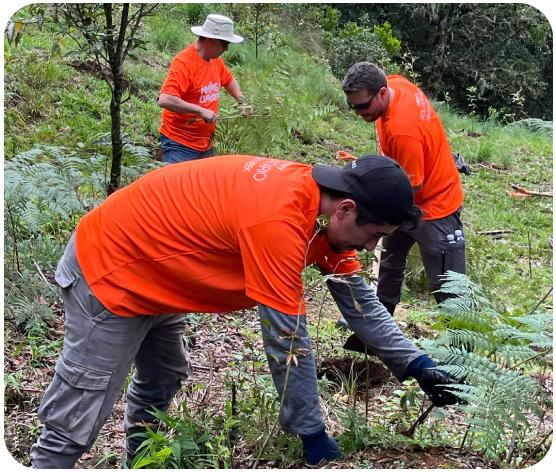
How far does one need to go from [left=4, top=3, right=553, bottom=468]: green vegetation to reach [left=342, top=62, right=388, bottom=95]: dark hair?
1602mm

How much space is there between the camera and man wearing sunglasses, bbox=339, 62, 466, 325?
13.4 feet

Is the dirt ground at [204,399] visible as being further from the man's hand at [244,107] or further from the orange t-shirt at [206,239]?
the man's hand at [244,107]

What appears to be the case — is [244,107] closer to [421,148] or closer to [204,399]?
[421,148]

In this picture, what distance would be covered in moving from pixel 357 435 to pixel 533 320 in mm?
868

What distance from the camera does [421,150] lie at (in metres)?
4.07

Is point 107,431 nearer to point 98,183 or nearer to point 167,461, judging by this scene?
point 167,461

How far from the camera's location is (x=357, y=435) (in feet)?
8.33

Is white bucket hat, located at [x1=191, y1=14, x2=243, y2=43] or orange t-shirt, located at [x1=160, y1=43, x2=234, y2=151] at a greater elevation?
white bucket hat, located at [x1=191, y1=14, x2=243, y2=43]

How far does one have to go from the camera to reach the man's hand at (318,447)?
236 cm

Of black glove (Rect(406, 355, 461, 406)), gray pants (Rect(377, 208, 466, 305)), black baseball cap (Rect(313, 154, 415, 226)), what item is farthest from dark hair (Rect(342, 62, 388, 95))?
black glove (Rect(406, 355, 461, 406))

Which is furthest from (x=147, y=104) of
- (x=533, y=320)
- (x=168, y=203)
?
(x=533, y=320)

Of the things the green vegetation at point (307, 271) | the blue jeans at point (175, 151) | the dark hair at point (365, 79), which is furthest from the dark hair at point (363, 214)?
the blue jeans at point (175, 151)

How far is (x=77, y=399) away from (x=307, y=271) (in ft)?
4.54

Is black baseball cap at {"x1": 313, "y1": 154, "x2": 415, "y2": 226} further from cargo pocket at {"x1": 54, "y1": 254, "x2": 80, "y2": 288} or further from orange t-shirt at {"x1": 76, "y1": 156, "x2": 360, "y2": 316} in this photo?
cargo pocket at {"x1": 54, "y1": 254, "x2": 80, "y2": 288}
